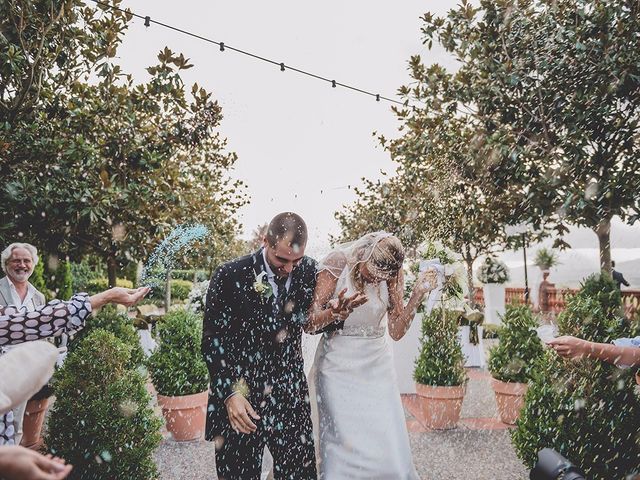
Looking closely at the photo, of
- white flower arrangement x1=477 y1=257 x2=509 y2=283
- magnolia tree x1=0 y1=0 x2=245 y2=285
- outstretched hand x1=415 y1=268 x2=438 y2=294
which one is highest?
magnolia tree x1=0 y1=0 x2=245 y2=285

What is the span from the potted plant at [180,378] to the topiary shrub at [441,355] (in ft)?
8.79

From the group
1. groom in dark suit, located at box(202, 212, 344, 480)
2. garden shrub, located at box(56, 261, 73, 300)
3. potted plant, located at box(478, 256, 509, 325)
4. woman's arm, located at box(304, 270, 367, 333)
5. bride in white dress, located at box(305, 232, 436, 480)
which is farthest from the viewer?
garden shrub, located at box(56, 261, 73, 300)

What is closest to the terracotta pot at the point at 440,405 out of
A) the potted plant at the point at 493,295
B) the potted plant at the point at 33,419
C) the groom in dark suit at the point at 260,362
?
the groom in dark suit at the point at 260,362

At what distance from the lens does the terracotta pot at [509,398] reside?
600 centimetres

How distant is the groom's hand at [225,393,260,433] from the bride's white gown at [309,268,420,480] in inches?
40.1

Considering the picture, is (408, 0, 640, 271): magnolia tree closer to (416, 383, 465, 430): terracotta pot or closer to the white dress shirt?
(416, 383, 465, 430): terracotta pot

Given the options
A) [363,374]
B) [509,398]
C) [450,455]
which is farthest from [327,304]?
[509,398]

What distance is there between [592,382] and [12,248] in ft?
17.7

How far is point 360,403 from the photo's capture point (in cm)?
353

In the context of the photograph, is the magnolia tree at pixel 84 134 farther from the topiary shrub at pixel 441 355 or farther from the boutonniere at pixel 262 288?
the topiary shrub at pixel 441 355

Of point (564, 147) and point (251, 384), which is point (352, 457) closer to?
point (251, 384)

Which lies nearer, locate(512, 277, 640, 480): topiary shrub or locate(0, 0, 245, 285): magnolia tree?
locate(512, 277, 640, 480): topiary shrub

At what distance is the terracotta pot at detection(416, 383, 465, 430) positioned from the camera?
236 inches

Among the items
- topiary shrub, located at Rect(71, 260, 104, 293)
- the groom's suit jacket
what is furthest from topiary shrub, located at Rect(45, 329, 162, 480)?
topiary shrub, located at Rect(71, 260, 104, 293)
